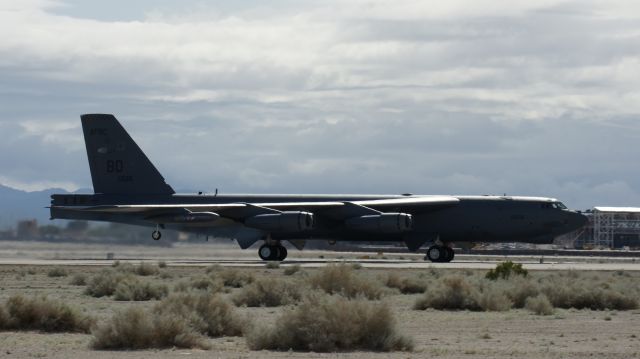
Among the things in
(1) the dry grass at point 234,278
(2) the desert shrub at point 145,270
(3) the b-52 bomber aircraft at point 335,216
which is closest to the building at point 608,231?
(3) the b-52 bomber aircraft at point 335,216

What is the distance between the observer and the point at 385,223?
51.9m

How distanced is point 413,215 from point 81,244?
51.8 feet

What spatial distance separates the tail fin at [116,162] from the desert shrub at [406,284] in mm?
23936

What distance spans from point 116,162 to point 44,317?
120ft

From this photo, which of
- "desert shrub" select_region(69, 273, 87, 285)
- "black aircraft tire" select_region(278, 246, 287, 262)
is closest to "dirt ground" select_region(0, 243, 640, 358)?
"desert shrub" select_region(69, 273, 87, 285)

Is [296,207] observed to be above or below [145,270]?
above

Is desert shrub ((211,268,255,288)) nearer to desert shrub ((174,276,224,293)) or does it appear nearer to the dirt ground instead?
desert shrub ((174,276,224,293))

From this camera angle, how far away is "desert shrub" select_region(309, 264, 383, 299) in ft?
94.9

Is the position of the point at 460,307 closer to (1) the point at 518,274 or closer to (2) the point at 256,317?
(2) the point at 256,317

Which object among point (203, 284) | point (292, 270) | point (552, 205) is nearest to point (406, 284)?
point (203, 284)

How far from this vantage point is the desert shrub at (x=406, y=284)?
33344 mm

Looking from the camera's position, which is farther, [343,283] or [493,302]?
[343,283]

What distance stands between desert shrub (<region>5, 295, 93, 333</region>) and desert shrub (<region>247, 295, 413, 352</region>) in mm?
4170

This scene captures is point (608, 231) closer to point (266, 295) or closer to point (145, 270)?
point (145, 270)
